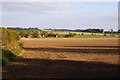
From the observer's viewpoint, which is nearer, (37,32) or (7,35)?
(7,35)

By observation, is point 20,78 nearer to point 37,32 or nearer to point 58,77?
point 58,77

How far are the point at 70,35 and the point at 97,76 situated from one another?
424ft

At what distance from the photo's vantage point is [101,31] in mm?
167250

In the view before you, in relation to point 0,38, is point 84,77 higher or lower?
lower

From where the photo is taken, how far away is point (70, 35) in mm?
144625

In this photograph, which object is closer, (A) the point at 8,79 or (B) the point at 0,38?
(A) the point at 8,79

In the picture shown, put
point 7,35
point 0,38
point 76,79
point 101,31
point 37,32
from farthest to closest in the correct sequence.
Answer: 1. point 101,31
2. point 37,32
3. point 7,35
4. point 0,38
5. point 76,79

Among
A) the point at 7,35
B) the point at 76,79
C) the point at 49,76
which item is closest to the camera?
the point at 76,79

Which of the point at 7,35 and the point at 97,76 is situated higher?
the point at 7,35

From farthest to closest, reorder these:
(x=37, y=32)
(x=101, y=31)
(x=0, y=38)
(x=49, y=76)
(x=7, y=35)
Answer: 1. (x=101, y=31)
2. (x=37, y=32)
3. (x=7, y=35)
4. (x=0, y=38)
5. (x=49, y=76)

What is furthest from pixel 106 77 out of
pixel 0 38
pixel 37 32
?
pixel 37 32

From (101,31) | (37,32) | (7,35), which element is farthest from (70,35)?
(7,35)

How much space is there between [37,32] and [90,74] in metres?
124

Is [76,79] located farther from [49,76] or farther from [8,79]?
[8,79]
